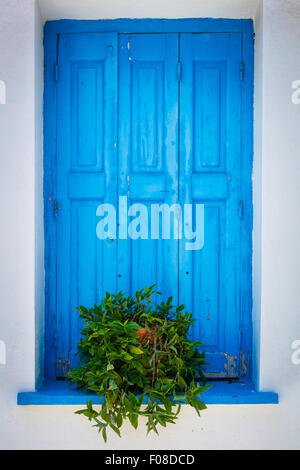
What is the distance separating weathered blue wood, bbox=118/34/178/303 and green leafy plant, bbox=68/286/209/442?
0.41m

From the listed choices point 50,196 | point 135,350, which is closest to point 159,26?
point 50,196

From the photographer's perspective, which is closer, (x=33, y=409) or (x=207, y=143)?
(x=33, y=409)

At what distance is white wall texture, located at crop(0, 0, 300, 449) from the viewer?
256 cm

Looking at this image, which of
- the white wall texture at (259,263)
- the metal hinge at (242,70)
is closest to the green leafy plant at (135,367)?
the white wall texture at (259,263)

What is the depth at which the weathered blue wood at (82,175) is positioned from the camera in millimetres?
2799

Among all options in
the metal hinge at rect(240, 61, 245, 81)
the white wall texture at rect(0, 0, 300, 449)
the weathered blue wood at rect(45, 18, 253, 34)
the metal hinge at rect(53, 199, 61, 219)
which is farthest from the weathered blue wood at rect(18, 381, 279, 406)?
the weathered blue wood at rect(45, 18, 253, 34)

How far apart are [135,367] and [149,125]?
1488 mm

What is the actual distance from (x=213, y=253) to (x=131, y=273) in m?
0.54

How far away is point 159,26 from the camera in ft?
9.17

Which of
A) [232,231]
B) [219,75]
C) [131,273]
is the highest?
[219,75]

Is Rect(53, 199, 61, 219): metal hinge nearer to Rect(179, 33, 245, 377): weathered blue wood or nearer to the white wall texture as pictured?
the white wall texture
